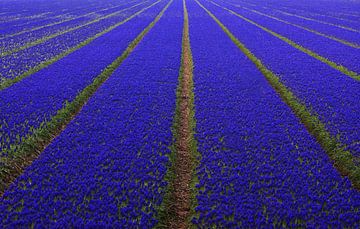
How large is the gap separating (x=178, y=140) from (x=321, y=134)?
409cm

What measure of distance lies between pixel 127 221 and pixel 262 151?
4031mm

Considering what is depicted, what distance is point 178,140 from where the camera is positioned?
9125 mm

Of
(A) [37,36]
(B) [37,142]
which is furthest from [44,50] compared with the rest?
(B) [37,142]

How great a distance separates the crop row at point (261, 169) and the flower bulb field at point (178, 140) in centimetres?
3

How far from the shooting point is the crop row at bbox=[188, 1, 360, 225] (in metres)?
6.01

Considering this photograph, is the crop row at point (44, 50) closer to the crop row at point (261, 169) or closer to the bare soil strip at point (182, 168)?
the bare soil strip at point (182, 168)

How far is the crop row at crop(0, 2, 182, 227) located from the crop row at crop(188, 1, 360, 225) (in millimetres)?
1080

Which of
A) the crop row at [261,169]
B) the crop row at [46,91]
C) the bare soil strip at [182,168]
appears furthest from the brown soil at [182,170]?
the crop row at [46,91]

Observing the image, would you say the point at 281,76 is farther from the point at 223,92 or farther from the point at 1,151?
the point at 1,151

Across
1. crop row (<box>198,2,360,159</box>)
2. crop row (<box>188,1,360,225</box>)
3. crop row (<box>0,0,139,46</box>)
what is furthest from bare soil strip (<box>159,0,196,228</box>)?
crop row (<box>0,0,139,46</box>)

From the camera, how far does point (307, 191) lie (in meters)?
6.66

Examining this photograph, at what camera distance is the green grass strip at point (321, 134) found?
7649 mm

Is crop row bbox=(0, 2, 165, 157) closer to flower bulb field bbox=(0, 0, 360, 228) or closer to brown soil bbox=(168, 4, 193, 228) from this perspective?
flower bulb field bbox=(0, 0, 360, 228)

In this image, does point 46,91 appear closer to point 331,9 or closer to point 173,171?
point 173,171
